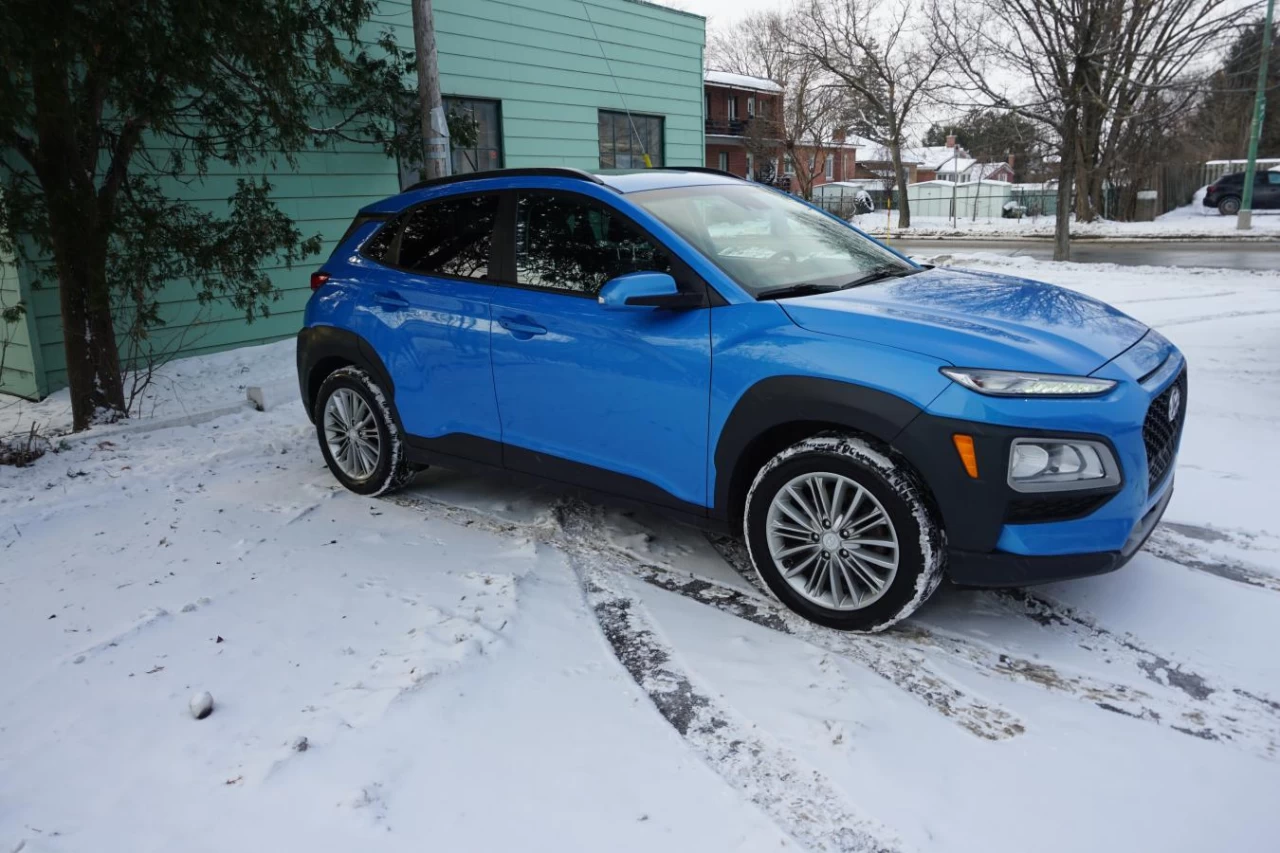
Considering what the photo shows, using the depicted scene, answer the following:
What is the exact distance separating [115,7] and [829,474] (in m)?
4.32

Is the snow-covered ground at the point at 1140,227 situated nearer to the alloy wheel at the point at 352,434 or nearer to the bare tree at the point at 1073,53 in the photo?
the bare tree at the point at 1073,53

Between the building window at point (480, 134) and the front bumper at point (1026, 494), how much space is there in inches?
360

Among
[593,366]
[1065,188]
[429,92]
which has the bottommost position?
[593,366]

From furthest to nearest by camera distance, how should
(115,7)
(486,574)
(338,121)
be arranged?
(338,121) < (115,7) < (486,574)

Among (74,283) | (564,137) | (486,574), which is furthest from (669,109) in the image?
(486,574)

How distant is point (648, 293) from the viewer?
11.5ft

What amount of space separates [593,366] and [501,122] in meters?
8.84

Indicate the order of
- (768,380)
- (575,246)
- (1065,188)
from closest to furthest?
(768,380)
(575,246)
(1065,188)

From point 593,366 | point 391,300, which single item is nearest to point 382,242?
point 391,300

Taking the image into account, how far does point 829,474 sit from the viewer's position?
3268 millimetres

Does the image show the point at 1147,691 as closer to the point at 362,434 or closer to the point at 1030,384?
the point at 1030,384

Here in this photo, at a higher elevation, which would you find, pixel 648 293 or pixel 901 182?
pixel 901 182

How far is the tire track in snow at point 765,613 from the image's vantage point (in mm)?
2914

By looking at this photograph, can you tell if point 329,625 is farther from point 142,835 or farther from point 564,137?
point 564,137
